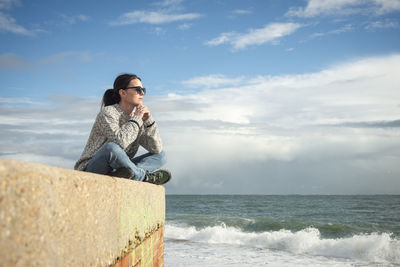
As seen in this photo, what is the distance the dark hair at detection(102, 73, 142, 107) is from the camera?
12.5ft

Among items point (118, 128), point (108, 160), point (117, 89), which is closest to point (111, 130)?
point (118, 128)

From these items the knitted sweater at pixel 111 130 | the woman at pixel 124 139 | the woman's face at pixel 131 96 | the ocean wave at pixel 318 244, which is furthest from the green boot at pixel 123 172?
the ocean wave at pixel 318 244

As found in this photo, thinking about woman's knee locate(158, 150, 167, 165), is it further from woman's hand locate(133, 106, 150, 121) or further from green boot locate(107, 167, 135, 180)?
green boot locate(107, 167, 135, 180)

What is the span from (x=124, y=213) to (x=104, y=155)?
1.07 metres

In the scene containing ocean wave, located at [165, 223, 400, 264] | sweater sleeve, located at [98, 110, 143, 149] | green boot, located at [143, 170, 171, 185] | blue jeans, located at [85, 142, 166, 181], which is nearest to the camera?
blue jeans, located at [85, 142, 166, 181]

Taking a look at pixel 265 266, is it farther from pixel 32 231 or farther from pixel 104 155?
pixel 32 231

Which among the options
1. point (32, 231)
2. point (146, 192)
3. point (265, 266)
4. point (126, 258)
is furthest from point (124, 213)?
point (265, 266)

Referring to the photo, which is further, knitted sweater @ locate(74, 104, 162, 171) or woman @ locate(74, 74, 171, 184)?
knitted sweater @ locate(74, 104, 162, 171)

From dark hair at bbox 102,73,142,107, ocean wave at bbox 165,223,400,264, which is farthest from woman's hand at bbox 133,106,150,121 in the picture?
ocean wave at bbox 165,223,400,264

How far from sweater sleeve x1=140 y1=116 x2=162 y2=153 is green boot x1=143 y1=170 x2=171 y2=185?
0.35 metres

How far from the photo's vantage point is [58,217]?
3.75 ft

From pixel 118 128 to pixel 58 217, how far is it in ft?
7.55

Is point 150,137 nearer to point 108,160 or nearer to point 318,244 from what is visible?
point 108,160

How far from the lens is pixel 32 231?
3.24ft
